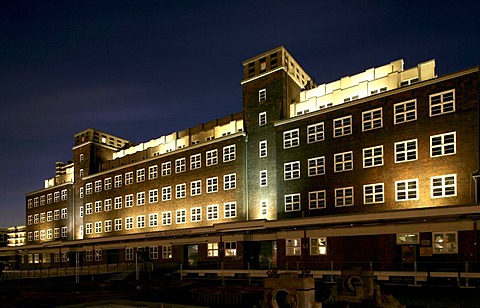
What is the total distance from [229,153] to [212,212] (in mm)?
6869

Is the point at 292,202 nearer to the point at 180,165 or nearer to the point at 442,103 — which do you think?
the point at 442,103

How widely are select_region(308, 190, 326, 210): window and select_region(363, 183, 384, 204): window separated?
12.8 ft

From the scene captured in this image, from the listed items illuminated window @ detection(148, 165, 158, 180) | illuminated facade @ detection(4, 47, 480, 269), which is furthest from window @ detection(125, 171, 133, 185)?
illuminated window @ detection(148, 165, 158, 180)

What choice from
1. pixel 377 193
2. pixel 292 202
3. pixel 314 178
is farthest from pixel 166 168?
pixel 377 193

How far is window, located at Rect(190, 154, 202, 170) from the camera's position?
162 ft

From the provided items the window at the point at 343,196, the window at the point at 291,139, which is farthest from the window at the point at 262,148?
the window at the point at 343,196

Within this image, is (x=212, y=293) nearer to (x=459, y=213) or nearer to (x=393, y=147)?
(x=459, y=213)

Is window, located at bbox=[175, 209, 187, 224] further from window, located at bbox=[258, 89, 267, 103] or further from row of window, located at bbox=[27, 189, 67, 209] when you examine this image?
row of window, located at bbox=[27, 189, 67, 209]

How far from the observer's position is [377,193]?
34250 millimetres

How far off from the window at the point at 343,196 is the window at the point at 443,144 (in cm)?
726

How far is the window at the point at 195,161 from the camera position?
4934 centimetres

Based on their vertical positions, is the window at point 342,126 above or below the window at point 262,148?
above

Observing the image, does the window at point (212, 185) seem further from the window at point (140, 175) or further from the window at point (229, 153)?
the window at point (140, 175)

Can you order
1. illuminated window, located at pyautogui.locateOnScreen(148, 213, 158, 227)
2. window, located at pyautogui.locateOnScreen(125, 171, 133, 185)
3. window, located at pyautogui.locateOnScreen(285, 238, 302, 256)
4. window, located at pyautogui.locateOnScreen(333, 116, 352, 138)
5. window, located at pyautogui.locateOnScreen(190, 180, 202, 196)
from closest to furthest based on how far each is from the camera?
window, located at pyautogui.locateOnScreen(285, 238, 302, 256), window, located at pyautogui.locateOnScreen(333, 116, 352, 138), window, located at pyautogui.locateOnScreen(190, 180, 202, 196), illuminated window, located at pyautogui.locateOnScreen(148, 213, 158, 227), window, located at pyautogui.locateOnScreen(125, 171, 133, 185)
